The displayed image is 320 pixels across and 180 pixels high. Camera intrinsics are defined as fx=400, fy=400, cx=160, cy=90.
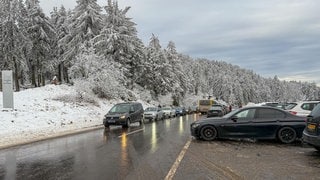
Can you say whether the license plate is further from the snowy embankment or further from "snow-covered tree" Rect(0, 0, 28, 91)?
"snow-covered tree" Rect(0, 0, 28, 91)

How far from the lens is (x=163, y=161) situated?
10.9 m

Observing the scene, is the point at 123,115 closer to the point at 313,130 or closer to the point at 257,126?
the point at 257,126

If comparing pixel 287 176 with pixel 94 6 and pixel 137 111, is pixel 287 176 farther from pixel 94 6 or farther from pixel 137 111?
pixel 94 6

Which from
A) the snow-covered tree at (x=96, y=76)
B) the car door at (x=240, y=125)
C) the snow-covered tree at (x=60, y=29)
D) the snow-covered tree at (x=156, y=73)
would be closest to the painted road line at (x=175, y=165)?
the car door at (x=240, y=125)

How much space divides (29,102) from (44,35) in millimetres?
29912

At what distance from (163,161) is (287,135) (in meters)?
6.67

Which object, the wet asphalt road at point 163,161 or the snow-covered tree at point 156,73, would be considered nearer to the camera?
the wet asphalt road at point 163,161

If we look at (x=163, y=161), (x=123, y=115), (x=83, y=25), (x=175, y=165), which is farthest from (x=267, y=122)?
(x=83, y=25)

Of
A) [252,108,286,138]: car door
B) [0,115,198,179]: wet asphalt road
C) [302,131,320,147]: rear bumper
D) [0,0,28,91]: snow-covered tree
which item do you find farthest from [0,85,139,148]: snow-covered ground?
[0,0,28,91]: snow-covered tree

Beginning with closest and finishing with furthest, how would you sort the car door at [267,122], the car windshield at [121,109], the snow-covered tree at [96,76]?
the car door at [267,122] < the car windshield at [121,109] < the snow-covered tree at [96,76]

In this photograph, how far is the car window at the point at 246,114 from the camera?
1600 centimetres

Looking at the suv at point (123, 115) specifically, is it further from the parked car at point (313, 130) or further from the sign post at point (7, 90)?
the parked car at point (313, 130)

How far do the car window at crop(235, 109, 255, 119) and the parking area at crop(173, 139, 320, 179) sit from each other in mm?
1171

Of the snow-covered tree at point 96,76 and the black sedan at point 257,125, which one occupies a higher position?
the snow-covered tree at point 96,76
